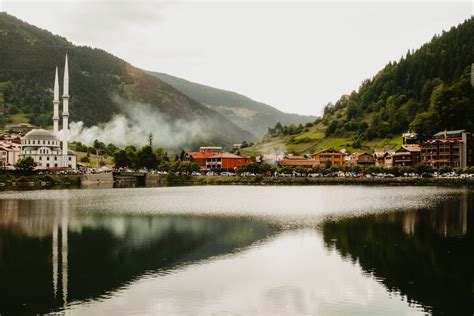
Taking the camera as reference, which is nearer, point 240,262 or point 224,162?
point 240,262

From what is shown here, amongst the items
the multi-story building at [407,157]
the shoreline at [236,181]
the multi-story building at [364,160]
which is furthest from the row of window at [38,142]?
the multi-story building at [407,157]

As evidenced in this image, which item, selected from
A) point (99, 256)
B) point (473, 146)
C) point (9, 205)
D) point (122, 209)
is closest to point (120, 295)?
point (99, 256)

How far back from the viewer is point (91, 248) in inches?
1644

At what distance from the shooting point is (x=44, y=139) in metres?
173

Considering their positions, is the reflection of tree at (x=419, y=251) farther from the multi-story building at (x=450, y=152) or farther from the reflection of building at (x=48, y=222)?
the multi-story building at (x=450, y=152)

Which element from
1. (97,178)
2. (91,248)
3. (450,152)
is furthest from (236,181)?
(91,248)

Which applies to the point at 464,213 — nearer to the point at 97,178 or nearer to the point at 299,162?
the point at 97,178

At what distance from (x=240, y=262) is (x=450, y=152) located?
121 meters

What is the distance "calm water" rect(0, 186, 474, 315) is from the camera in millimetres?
27113

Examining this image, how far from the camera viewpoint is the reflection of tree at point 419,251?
28547 mm

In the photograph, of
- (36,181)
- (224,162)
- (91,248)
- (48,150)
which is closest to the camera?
(91,248)

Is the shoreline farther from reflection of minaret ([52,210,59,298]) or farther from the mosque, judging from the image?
reflection of minaret ([52,210,59,298])

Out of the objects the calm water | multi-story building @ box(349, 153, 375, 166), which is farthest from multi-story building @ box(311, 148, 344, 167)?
the calm water

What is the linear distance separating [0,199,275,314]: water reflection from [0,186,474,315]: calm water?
89 millimetres
